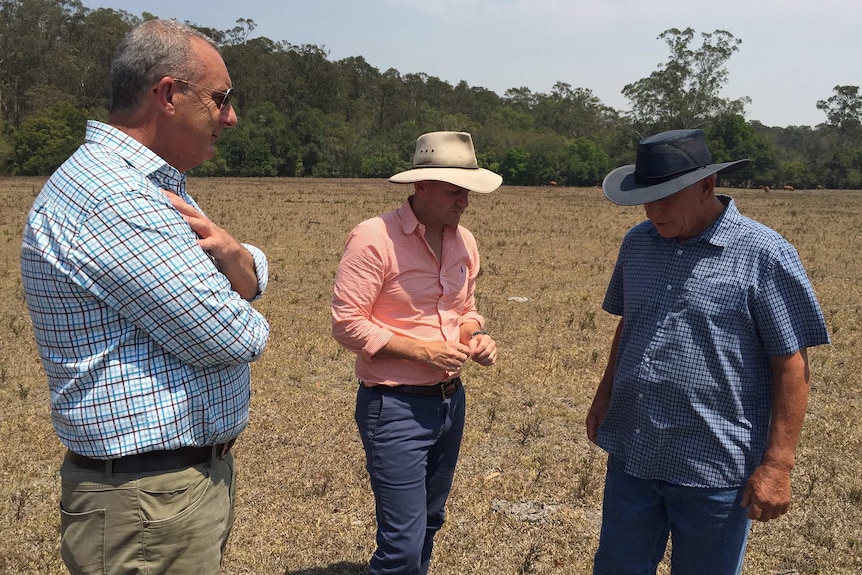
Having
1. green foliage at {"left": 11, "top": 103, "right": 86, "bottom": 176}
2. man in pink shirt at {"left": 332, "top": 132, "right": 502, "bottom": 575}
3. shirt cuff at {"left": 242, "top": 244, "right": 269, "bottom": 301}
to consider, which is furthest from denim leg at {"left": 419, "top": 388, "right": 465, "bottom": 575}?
green foliage at {"left": 11, "top": 103, "right": 86, "bottom": 176}

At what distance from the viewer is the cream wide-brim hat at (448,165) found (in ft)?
8.80

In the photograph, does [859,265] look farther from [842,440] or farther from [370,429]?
[370,429]

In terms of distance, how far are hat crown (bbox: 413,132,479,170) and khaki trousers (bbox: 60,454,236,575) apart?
4.72 feet

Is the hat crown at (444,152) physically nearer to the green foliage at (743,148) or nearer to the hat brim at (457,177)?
the hat brim at (457,177)

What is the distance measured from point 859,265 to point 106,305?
1421 centimetres

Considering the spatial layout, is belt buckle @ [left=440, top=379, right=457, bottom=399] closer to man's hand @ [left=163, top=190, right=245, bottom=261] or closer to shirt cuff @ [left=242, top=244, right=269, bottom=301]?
shirt cuff @ [left=242, top=244, right=269, bottom=301]

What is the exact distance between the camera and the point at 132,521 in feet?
6.01

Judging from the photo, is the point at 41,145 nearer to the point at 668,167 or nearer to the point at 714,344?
the point at 668,167

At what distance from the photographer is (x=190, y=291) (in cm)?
173

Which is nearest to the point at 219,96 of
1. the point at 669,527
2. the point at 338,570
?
the point at 669,527

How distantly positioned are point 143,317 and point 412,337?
1.19 m

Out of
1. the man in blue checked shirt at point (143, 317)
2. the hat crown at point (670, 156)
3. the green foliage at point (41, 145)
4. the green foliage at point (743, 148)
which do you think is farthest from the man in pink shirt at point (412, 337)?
the green foliage at point (743, 148)

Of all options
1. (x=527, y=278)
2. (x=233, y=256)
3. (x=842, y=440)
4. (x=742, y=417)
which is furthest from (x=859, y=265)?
(x=233, y=256)

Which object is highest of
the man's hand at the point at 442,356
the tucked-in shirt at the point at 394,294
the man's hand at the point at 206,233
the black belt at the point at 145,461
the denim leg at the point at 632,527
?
→ the man's hand at the point at 206,233
